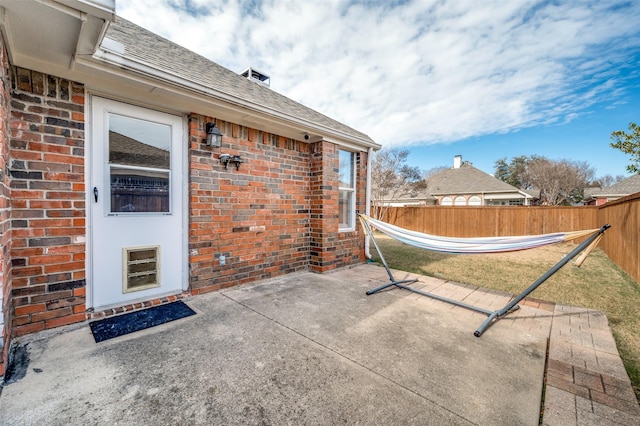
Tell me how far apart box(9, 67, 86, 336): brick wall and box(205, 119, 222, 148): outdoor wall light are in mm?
1233

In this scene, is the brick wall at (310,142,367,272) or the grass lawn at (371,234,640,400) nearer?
the grass lawn at (371,234,640,400)

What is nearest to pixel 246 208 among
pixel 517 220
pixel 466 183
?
pixel 517 220

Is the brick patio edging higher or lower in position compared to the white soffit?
lower

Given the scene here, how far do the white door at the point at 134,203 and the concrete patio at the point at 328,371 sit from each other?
0.67 metres

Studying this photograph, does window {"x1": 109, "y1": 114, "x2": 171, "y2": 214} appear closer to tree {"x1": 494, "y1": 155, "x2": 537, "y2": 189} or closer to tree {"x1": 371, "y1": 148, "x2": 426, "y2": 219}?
tree {"x1": 371, "y1": 148, "x2": 426, "y2": 219}

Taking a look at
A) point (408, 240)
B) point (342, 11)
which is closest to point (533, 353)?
point (408, 240)

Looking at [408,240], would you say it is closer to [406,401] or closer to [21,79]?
[406,401]

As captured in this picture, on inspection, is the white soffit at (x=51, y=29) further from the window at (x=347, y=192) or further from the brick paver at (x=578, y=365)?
the window at (x=347, y=192)

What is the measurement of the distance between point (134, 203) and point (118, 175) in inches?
13.5

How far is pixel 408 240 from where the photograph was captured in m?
3.54

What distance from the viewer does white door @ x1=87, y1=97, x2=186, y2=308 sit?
107 inches

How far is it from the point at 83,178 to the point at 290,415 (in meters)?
2.86

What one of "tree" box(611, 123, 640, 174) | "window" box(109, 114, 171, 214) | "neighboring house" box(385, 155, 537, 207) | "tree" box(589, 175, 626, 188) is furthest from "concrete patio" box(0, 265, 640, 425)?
"tree" box(589, 175, 626, 188)

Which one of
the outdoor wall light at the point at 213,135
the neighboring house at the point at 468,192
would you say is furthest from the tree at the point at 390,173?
the outdoor wall light at the point at 213,135
